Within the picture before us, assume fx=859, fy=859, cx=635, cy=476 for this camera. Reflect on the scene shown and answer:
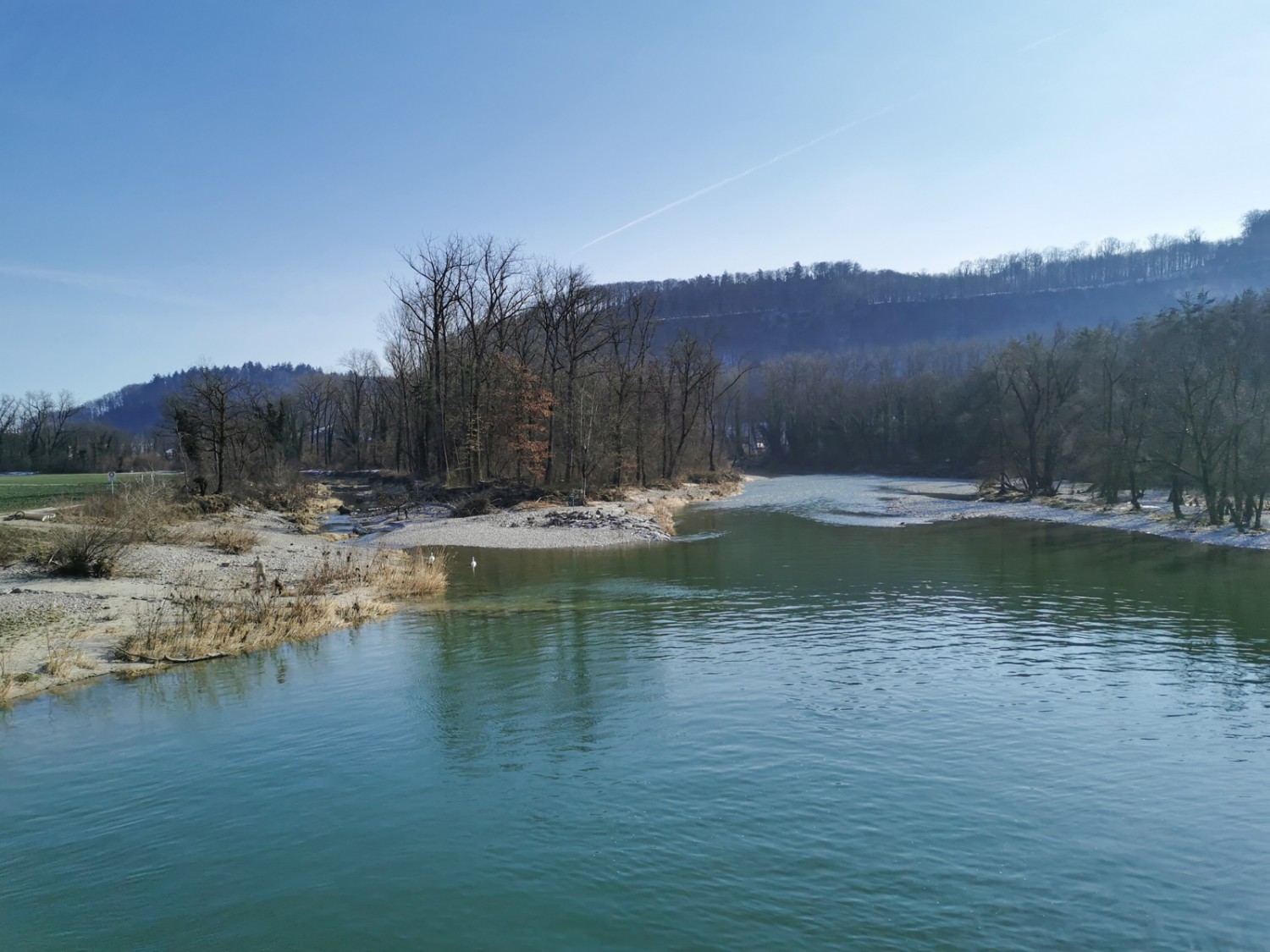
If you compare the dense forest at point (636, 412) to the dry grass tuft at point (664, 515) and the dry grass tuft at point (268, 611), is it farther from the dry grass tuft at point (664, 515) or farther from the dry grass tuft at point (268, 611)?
the dry grass tuft at point (268, 611)

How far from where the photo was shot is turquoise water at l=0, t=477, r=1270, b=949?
7.90 m

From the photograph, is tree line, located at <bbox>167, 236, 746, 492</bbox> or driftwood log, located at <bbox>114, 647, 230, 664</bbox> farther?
tree line, located at <bbox>167, 236, 746, 492</bbox>

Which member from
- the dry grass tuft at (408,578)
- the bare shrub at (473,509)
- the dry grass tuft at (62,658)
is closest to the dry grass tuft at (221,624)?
the dry grass tuft at (62,658)

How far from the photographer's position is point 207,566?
86.0ft

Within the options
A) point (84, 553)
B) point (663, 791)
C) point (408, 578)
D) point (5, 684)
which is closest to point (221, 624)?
point (5, 684)

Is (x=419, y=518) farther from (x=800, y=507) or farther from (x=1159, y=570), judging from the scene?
(x=1159, y=570)

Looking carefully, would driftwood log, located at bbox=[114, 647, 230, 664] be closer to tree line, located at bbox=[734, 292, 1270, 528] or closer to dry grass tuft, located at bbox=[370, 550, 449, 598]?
dry grass tuft, located at bbox=[370, 550, 449, 598]

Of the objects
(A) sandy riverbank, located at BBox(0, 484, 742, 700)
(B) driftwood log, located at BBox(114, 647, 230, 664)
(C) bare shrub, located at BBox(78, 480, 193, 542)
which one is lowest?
(B) driftwood log, located at BBox(114, 647, 230, 664)

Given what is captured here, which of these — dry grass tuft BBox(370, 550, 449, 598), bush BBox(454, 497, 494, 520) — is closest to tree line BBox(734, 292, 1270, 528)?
bush BBox(454, 497, 494, 520)

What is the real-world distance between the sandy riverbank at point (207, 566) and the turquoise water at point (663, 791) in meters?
2.17

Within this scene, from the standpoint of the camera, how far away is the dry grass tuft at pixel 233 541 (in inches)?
1178

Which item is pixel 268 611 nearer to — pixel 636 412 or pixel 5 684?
pixel 5 684

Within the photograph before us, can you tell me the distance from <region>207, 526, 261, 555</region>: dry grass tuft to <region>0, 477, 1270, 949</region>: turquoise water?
12.1 meters

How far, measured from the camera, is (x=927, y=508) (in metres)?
53.2
